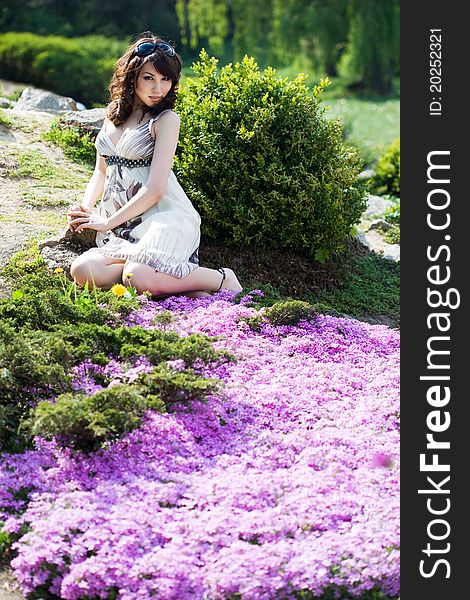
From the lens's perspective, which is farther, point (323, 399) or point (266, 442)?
point (323, 399)

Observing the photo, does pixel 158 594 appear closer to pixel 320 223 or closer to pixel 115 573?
pixel 115 573

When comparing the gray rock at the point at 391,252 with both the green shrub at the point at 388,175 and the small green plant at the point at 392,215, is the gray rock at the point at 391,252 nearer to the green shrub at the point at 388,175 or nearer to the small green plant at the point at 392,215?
the small green plant at the point at 392,215

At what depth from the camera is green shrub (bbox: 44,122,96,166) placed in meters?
7.66

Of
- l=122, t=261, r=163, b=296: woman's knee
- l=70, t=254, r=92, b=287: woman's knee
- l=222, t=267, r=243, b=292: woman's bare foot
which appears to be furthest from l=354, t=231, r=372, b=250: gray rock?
l=70, t=254, r=92, b=287: woman's knee

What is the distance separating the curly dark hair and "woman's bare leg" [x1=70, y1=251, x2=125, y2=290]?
0.85 metres

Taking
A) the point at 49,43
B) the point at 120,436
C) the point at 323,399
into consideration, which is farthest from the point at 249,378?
the point at 49,43

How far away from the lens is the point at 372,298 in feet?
20.5

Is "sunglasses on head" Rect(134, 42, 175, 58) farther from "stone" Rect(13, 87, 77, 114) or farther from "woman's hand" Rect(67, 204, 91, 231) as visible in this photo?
"stone" Rect(13, 87, 77, 114)

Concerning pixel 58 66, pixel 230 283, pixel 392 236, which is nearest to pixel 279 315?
pixel 230 283

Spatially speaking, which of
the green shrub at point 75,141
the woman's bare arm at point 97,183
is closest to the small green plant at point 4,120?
the green shrub at point 75,141

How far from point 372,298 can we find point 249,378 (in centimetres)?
219

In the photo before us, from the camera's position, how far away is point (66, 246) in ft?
18.6

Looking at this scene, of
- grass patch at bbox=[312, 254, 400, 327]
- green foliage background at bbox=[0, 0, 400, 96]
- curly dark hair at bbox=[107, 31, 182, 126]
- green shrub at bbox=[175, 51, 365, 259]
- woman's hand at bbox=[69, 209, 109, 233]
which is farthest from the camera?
green foliage background at bbox=[0, 0, 400, 96]

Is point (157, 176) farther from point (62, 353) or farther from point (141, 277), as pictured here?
point (62, 353)
